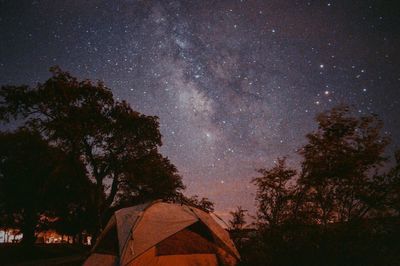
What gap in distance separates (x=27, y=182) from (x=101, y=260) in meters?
21.1

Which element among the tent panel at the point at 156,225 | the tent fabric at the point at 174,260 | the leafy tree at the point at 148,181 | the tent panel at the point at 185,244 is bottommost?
the tent fabric at the point at 174,260

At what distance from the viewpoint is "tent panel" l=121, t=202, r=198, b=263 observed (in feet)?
32.7

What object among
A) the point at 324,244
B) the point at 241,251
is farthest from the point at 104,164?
the point at 324,244

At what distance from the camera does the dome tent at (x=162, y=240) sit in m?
10.2

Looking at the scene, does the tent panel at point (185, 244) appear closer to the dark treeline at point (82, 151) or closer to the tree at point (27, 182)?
the dark treeline at point (82, 151)

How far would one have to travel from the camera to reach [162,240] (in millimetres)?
10469

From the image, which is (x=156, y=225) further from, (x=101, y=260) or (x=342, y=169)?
(x=342, y=169)

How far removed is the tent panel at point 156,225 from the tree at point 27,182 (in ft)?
52.8

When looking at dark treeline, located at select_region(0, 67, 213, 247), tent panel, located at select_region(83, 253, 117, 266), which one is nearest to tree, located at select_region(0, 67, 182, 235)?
dark treeline, located at select_region(0, 67, 213, 247)

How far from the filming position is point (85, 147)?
20984mm

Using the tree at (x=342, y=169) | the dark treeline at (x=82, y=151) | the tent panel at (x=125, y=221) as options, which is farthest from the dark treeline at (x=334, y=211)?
the dark treeline at (x=82, y=151)

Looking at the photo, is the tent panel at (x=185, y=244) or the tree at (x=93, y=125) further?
the tree at (x=93, y=125)

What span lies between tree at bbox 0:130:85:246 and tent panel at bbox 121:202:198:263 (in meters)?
16.1

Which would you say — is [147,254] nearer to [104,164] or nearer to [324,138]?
[324,138]
